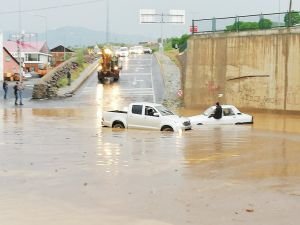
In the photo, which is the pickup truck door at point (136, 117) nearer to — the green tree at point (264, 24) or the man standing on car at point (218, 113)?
the man standing on car at point (218, 113)

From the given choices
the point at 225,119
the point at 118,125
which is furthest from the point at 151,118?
the point at 225,119

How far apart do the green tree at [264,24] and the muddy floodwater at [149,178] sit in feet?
46.1

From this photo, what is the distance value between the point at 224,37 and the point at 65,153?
2307cm

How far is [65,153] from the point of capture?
1764cm

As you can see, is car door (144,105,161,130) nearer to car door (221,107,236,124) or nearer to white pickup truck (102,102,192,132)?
white pickup truck (102,102,192,132)

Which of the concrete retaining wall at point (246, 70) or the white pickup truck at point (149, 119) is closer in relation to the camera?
the white pickup truck at point (149, 119)

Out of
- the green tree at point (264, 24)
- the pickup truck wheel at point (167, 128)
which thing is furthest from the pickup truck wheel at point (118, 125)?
the green tree at point (264, 24)

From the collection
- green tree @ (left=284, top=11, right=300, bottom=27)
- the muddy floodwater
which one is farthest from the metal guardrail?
the muddy floodwater

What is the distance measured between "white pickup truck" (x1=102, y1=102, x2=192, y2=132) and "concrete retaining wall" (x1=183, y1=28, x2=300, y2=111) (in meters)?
11.4

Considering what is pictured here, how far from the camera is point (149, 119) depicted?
25.4 m

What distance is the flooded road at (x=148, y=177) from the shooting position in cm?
999

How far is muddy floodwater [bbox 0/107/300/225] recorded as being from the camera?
9.97 m

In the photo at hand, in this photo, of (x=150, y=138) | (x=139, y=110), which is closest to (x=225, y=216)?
(x=150, y=138)

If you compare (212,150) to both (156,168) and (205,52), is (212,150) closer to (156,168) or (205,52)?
(156,168)
